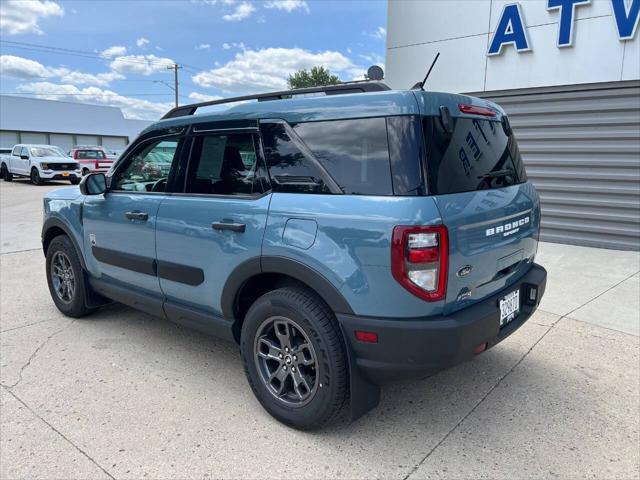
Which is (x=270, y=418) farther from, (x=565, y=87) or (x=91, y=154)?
(x=91, y=154)

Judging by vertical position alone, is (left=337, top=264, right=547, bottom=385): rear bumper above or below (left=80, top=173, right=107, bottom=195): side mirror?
below

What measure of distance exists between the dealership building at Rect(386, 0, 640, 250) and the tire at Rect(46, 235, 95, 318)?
7.20 meters

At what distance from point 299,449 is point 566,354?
242 cm

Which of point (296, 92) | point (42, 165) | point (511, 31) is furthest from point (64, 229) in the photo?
point (42, 165)

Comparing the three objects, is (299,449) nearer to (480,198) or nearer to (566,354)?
(480,198)

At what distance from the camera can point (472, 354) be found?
250 centimetres

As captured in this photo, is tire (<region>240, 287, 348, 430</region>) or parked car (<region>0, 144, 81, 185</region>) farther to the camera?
parked car (<region>0, 144, 81, 185</region>)

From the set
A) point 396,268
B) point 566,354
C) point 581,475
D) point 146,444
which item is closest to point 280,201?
point 396,268

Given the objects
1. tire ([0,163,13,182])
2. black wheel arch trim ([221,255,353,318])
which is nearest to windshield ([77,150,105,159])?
tire ([0,163,13,182])

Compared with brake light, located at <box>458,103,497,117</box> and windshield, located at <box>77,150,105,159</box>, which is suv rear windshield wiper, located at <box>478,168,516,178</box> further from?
windshield, located at <box>77,150,105,159</box>

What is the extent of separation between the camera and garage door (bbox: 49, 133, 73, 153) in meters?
48.1

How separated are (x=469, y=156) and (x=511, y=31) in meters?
6.54

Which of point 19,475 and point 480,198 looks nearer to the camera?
point 19,475

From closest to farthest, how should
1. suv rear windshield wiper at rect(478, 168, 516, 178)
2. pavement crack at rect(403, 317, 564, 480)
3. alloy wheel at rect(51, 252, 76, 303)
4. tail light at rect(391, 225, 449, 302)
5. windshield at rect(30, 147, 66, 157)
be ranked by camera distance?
tail light at rect(391, 225, 449, 302) < pavement crack at rect(403, 317, 564, 480) < suv rear windshield wiper at rect(478, 168, 516, 178) < alloy wheel at rect(51, 252, 76, 303) < windshield at rect(30, 147, 66, 157)
